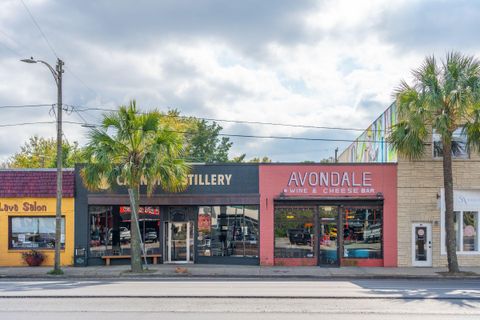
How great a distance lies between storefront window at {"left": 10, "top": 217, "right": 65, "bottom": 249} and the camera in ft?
84.4

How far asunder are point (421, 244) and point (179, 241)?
36.1 feet

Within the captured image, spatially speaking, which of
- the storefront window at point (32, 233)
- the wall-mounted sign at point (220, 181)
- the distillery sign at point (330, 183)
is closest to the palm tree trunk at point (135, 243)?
the wall-mounted sign at point (220, 181)

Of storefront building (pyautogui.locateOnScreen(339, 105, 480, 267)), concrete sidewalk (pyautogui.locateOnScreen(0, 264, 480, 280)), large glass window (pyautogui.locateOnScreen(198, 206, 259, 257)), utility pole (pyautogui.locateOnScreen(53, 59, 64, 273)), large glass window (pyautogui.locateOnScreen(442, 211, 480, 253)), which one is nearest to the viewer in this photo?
concrete sidewalk (pyautogui.locateOnScreen(0, 264, 480, 280))

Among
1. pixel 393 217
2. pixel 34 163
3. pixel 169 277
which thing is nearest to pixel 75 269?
pixel 169 277

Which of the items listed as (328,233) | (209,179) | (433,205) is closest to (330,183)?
(328,233)

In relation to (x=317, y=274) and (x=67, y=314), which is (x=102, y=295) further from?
(x=317, y=274)

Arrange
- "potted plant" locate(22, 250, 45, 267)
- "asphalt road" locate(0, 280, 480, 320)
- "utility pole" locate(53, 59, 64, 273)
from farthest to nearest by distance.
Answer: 1. "potted plant" locate(22, 250, 45, 267)
2. "utility pole" locate(53, 59, 64, 273)
3. "asphalt road" locate(0, 280, 480, 320)

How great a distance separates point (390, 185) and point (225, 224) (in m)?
7.68

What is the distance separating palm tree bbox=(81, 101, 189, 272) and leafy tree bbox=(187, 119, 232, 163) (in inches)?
1303

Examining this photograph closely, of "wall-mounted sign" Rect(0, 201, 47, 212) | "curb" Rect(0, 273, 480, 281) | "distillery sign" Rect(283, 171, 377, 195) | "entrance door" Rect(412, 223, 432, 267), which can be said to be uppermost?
"distillery sign" Rect(283, 171, 377, 195)

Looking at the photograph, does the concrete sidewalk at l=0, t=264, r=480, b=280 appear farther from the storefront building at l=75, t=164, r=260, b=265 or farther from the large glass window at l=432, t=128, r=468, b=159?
the large glass window at l=432, t=128, r=468, b=159

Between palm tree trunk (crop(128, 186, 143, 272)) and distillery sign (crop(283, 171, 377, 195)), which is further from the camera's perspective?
distillery sign (crop(283, 171, 377, 195))

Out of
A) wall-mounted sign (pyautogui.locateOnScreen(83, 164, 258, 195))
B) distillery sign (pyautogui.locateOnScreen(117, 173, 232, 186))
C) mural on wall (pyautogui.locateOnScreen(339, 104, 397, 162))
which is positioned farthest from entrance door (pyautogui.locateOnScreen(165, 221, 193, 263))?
mural on wall (pyautogui.locateOnScreen(339, 104, 397, 162))

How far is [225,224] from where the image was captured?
25.7 m
